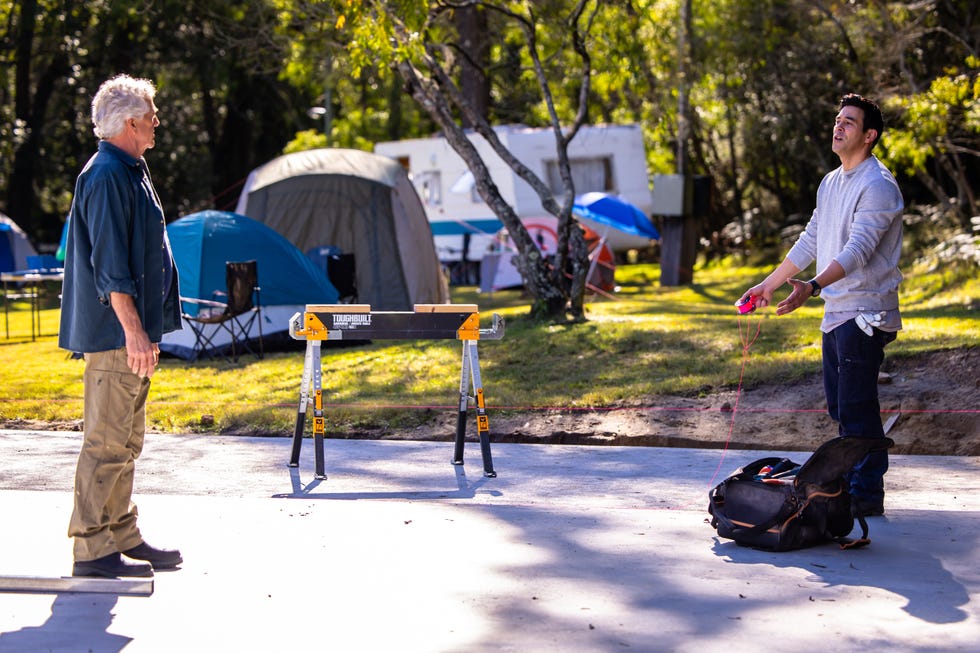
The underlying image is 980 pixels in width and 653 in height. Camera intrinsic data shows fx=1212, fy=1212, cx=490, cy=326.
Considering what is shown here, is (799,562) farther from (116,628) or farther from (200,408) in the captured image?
(200,408)

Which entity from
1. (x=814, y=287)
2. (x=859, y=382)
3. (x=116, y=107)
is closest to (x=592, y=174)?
(x=859, y=382)

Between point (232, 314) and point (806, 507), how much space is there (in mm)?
9283

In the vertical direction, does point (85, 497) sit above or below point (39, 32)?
below

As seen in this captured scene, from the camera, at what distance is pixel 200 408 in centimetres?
996

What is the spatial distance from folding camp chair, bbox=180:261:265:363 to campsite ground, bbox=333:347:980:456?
497 centimetres

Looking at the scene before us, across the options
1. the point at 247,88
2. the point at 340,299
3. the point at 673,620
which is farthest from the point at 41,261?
the point at 247,88

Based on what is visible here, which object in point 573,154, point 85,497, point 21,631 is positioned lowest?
point 21,631

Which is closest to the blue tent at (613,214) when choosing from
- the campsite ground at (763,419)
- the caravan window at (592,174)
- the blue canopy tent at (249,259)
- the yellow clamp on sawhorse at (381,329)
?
the caravan window at (592,174)

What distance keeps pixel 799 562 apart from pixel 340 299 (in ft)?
37.2

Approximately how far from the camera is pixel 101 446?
482 cm

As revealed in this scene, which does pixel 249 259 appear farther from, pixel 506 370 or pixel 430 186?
pixel 430 186

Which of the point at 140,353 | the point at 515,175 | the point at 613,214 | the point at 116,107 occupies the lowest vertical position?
the point at 140,353

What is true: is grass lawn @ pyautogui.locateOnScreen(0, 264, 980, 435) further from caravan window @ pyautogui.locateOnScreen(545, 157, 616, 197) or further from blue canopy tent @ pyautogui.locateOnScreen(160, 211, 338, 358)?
caravan window @ pyautogui.locateOnScreen(545, 157, 616, 197)

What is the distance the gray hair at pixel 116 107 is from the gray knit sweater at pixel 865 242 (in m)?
3.20
